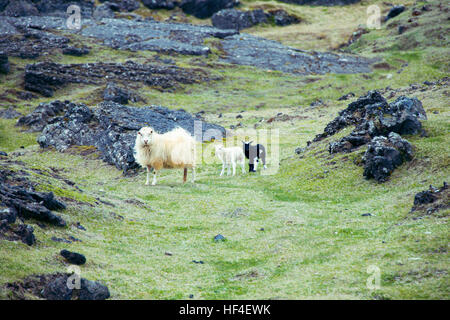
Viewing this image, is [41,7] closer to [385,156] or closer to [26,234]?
[385,156]

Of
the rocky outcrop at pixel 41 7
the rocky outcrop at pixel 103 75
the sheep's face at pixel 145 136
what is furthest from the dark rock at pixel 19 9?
the sheep's face at pixel 145 136

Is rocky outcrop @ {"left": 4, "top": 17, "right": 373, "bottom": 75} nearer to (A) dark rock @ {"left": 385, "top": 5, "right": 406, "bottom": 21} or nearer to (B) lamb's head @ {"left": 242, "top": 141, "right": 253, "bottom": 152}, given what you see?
(A) dark rock @ {"left": 385, "top": 5, "right": 406, "bottom": 21}

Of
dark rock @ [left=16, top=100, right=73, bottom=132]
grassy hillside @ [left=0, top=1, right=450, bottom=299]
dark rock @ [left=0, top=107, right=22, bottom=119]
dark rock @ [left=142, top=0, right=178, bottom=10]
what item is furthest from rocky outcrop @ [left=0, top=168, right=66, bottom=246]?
dark rock @ [left=142, top=0, right=178, bottom=10]

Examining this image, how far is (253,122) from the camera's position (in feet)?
220

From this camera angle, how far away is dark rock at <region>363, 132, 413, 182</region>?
93.2 ft

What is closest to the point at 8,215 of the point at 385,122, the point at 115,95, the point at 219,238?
the point at 219,238

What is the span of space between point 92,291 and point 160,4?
7091 inches

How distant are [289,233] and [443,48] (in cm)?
9796

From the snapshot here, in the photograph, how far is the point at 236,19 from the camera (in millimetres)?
170750

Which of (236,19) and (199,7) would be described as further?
(199,7)

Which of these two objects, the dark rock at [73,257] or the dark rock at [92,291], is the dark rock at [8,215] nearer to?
the dark rock at [73,257]

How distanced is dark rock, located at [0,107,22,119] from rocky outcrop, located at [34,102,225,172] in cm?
1889
